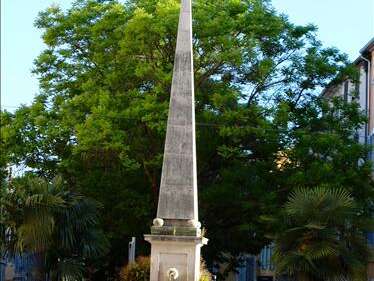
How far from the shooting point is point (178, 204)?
765 inches

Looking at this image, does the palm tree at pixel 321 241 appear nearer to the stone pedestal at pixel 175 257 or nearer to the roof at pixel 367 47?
the stone pedestal at pixel 175 257

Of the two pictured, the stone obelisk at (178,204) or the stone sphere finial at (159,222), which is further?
the stone sphere finial at (159,222)

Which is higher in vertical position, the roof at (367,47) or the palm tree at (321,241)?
the roof at (367,47)

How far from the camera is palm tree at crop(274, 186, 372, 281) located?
25.0 m

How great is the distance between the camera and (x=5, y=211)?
25938 mm

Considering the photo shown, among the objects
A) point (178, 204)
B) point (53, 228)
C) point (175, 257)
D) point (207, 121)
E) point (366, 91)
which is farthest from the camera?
point (366, 91)

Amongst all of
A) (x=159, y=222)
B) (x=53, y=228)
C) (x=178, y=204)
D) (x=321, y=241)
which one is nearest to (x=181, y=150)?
(x=178, y=204)

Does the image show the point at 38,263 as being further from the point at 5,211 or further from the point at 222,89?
the point at 222,89

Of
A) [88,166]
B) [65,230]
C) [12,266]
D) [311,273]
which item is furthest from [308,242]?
[12,266]

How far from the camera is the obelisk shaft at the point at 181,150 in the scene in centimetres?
1945

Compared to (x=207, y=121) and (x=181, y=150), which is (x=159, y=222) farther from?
(x=207, y=121)

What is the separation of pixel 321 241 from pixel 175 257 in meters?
7.21

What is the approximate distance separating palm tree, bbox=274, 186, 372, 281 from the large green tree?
5311 millimetres

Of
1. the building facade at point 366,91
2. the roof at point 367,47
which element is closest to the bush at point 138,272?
the building facade at point 366,91
